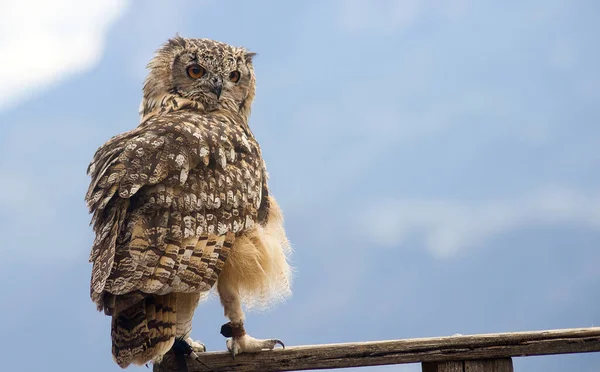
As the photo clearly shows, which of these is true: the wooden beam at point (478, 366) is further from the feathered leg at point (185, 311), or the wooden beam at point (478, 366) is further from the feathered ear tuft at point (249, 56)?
the feathered ear tuft at point (249, 56)

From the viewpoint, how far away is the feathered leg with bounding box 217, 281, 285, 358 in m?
2.70

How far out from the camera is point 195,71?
11.1ft

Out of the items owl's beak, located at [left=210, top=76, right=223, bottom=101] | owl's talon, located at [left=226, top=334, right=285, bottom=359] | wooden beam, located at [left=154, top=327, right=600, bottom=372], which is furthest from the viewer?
owl's beak, located at [left=210, top=76, right=223, bottom=101]

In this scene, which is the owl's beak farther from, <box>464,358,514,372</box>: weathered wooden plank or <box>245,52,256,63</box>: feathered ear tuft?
<box>464,358,514,372</box>: weathered wooden plank

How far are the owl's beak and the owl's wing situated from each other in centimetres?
Result: 37

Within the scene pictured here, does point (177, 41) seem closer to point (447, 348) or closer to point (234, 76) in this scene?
point (234, 76)

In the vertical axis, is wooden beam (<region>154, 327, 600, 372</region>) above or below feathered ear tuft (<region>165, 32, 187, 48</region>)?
below

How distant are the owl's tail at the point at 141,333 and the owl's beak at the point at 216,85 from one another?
1148 mm

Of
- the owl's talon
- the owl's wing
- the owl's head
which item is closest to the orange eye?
the owl's head

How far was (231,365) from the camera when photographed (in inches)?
→ 106

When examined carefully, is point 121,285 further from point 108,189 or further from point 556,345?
point 556,345

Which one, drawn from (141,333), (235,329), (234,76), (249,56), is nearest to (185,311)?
(235,329)

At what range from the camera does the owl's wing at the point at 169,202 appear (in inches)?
94.0

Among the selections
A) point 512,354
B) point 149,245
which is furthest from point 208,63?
point 512,354
